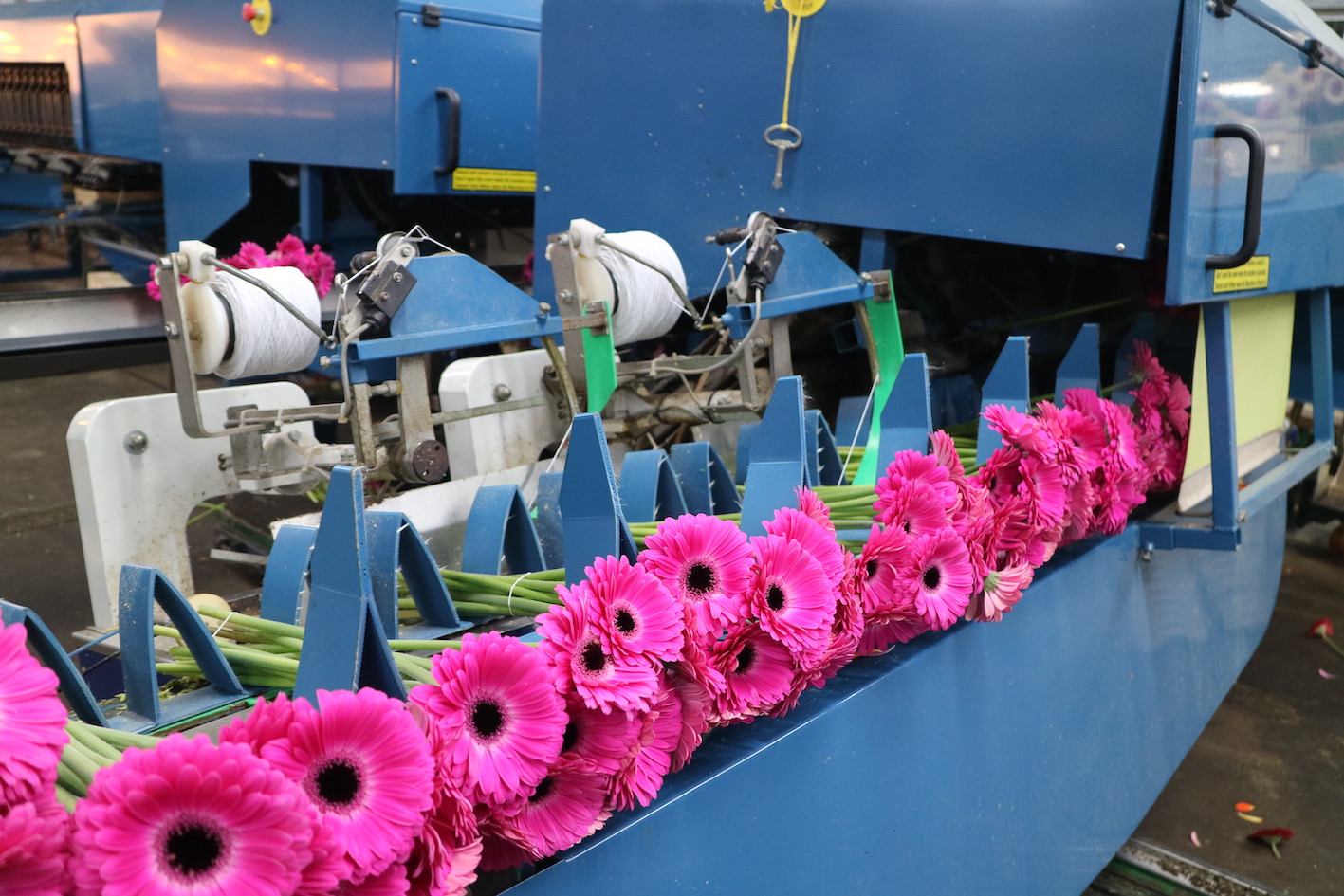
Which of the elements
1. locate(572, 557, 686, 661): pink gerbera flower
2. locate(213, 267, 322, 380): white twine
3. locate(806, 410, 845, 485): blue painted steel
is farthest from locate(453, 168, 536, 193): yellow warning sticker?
locate(572, 557, 686, 661): pink gerbera flower

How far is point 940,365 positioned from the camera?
2604 millimetres

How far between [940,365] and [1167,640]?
2.50 ft

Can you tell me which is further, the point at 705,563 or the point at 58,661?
the point at 705,563

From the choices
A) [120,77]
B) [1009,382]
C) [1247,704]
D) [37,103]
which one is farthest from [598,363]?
[37,103]

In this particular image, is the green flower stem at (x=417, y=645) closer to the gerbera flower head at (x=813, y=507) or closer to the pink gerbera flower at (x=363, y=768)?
the pink gerbera flower at (x=363, y=768)

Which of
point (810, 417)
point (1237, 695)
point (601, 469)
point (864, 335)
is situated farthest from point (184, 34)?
point (1237, 695)

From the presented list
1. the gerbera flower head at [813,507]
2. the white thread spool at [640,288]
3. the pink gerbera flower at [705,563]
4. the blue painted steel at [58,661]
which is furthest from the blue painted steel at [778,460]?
the blue painted steel at [58,661]

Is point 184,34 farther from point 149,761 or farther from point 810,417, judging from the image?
point 149,761

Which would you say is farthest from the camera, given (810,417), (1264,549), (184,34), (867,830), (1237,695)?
(184,34)

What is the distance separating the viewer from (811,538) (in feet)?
3.95

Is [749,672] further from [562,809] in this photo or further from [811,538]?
[562,809]

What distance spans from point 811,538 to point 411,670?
443 millimetres

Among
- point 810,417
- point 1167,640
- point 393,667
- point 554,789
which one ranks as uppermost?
point 810,417

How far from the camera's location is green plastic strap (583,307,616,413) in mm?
1875
